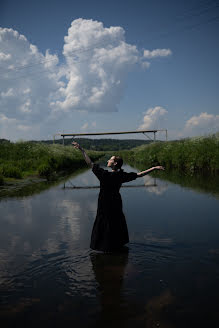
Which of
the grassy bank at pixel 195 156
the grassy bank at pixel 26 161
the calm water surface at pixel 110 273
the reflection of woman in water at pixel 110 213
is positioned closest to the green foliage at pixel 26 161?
the grassy bank at pixel 26 161

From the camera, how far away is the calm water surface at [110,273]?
12.6ft

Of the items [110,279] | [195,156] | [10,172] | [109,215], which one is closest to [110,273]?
[110,279]

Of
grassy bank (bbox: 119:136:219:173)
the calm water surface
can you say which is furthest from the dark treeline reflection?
grassy bank (bbox: 119:136:219:173)

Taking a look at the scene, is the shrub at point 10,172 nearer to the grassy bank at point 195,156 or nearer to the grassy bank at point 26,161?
the grassy bank at point 26,161

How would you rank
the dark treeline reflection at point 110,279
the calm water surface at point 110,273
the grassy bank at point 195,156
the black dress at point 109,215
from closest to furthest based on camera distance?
the calm water surface at point 110,273
the dark treeline reflection at point 110,279
the black dress at point 109,215
the grassy bank at point 195,156

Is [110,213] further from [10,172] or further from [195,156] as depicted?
[195,156]

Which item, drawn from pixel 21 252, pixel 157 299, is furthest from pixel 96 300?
pixel 21 252

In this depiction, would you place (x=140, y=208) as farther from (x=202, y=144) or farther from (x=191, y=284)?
(x=202, y=144)

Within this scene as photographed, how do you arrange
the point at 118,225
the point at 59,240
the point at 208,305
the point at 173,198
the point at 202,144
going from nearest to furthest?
the point at 208,305
the point at 118,225
the point at 59,240
the point at 173,198
the point at 202,144

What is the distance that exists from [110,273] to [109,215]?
113cm

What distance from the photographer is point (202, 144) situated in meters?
25.0

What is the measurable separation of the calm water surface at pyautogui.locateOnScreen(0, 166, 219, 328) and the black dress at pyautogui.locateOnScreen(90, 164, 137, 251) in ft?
0.76

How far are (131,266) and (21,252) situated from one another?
2.12 meters

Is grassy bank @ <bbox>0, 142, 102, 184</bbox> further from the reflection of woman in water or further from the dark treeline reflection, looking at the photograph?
the dark treeline reflection
